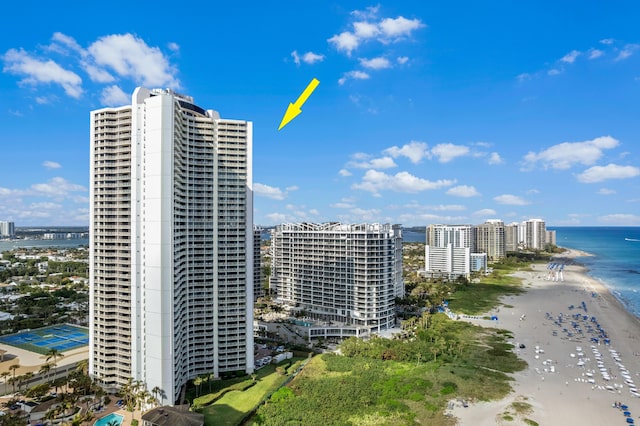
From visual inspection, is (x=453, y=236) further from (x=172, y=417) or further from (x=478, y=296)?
(x=172, y=417)

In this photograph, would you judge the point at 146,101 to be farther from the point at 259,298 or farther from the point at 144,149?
the point at 259,298

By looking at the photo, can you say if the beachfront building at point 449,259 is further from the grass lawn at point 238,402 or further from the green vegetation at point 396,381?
the grass lawn at point 238,402

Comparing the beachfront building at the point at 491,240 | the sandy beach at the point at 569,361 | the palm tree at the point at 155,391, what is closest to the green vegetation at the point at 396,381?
the sandy beach at the point at 569,361

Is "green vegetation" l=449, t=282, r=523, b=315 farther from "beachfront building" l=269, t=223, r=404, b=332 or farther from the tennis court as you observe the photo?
the tennis court

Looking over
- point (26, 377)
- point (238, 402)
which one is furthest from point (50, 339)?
point (238, 402)

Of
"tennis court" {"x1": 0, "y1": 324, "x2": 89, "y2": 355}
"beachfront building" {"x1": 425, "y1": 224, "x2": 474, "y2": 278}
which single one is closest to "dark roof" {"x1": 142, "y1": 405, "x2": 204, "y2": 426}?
"tennis court" {"x1": 0, "y1": 324, "x2": 89, "y2": 355}

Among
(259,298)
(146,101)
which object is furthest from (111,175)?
(259,298)
